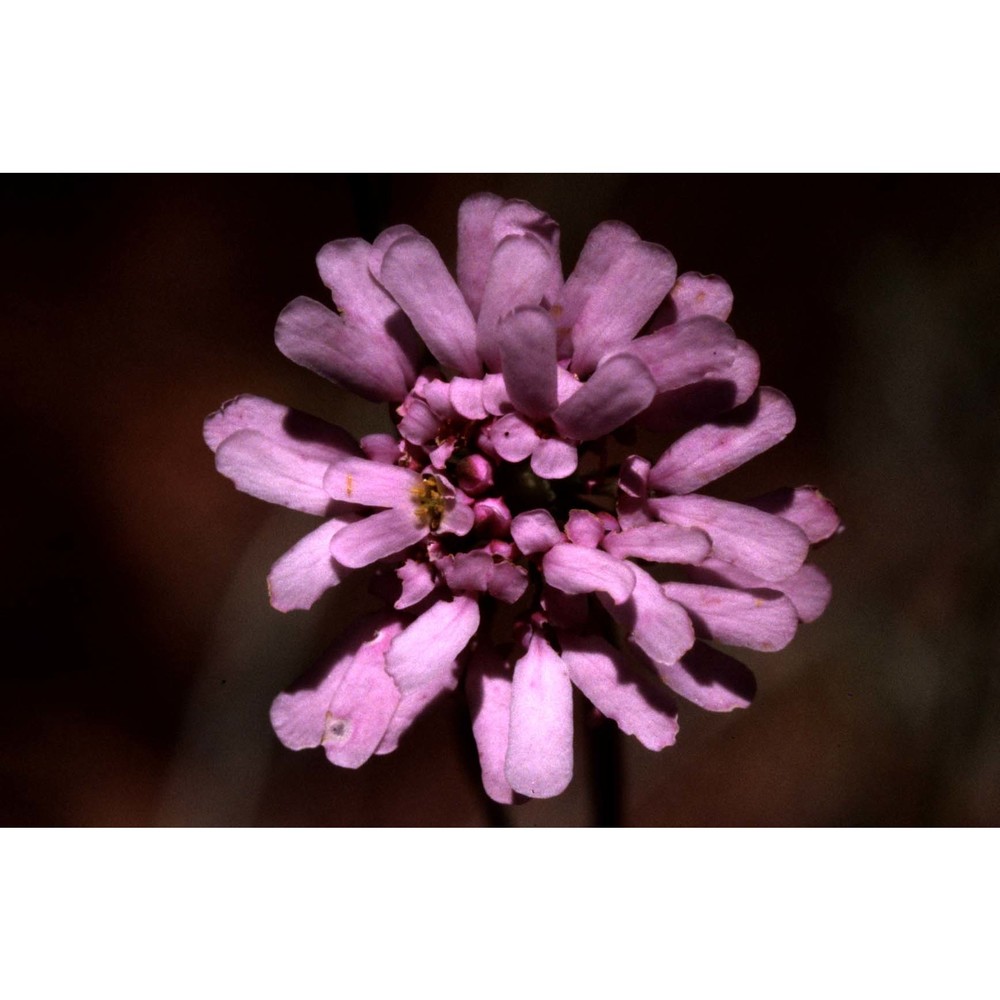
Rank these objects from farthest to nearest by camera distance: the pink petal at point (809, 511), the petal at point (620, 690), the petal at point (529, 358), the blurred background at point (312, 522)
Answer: the blurred background at point (312, 522) < the pink petal at point (809, 511) < the petal at point (620, 690) < the petal at point (529, 358)

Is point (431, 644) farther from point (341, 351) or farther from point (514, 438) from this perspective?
point (341, 351)

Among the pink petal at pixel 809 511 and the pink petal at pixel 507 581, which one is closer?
the pink petal at pixel 507 581

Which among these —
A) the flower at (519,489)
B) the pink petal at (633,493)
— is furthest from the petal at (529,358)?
the pink petal at (633,493)

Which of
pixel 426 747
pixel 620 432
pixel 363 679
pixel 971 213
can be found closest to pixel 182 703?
pixel 426 747

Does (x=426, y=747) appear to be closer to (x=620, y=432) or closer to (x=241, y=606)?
(x=241, y=606)

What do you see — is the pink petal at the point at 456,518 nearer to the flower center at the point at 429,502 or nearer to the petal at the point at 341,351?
the flower center at the point at 429,502
